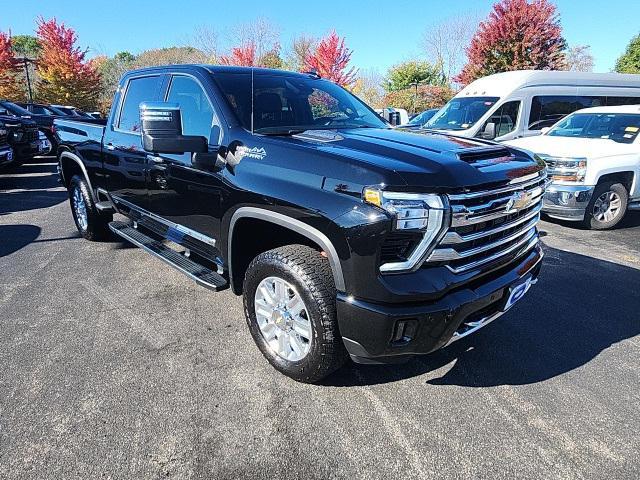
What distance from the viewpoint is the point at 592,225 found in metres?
6.57

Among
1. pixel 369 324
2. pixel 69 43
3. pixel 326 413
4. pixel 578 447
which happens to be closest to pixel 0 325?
pixel 326 413

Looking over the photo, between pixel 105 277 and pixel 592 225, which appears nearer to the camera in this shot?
pixel 105 277

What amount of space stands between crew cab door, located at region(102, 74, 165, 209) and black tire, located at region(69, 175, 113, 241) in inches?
29.9

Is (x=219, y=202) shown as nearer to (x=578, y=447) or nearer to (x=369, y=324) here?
(x=369, y=324)

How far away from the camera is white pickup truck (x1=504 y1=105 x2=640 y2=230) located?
6.24m

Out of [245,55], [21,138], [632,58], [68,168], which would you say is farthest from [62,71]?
[632,58]

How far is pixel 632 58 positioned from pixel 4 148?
38753mm

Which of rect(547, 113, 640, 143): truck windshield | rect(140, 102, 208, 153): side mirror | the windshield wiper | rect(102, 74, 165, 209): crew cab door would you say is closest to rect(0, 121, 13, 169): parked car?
rect(102, 74, 165, 209): crew cab door

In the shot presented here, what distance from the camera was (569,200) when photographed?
6.24 metres

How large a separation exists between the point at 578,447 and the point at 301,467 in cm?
143

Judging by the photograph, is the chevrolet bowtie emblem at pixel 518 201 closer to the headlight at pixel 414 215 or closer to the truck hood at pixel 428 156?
the truck hood at pixel 428 156

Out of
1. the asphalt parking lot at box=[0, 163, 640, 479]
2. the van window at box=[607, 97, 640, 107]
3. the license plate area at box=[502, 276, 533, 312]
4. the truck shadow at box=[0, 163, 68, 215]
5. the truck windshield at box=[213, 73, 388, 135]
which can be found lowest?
the truck shadow at box=[0, 163, 68, 215]

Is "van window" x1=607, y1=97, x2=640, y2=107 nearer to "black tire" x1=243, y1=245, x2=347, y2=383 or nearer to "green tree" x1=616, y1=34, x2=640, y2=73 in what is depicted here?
"black tire" x1=243, y1=245, x2=347, y2=383

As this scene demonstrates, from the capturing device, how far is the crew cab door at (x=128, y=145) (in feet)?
13.0
